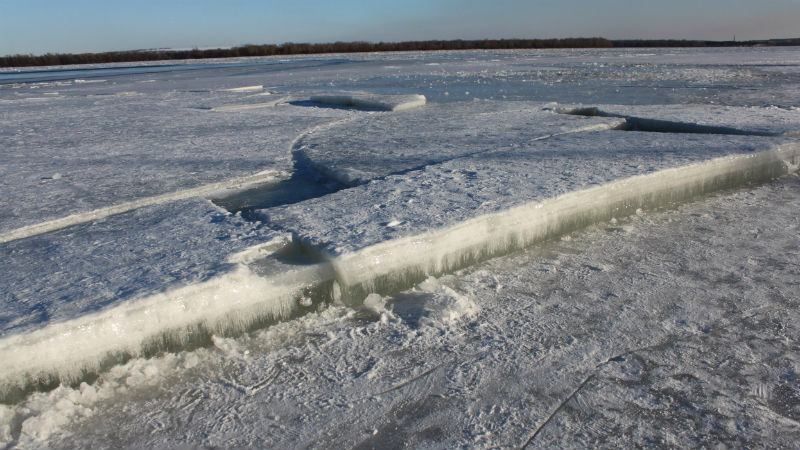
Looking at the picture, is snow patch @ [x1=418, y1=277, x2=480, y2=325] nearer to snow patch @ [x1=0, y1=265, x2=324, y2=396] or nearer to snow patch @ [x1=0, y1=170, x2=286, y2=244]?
snow patch @ [x1=0, y1=265, x2=324, y2=396]

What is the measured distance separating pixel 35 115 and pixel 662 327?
6.66m

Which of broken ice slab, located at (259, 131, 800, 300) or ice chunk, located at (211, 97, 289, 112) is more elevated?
ice chunk, located at (211, 97, 289, 112)

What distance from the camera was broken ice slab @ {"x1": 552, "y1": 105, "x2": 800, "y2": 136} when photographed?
3.65 meters

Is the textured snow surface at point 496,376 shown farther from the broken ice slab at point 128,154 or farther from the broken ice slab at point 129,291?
the broken ice slab at point 128,154

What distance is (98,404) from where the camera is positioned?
1.29m

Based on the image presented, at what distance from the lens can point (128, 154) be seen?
3.59 m

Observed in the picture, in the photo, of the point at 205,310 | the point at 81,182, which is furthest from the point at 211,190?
the point at 205,310

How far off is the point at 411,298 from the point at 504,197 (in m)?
0.68

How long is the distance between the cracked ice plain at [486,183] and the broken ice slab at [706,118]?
0.37 metres

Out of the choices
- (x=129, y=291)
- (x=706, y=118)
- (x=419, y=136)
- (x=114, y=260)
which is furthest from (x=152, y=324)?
(x=706, y=118)

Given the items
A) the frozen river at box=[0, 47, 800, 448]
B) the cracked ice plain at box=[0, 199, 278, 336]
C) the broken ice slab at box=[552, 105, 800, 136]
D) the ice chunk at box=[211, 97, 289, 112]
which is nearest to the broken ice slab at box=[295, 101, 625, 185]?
the frozen river at box=[0, 47, 800, 448]

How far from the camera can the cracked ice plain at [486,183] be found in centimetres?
193

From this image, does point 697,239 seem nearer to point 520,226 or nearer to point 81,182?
point 520,226

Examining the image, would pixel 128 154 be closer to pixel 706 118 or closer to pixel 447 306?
pixel 447 306
